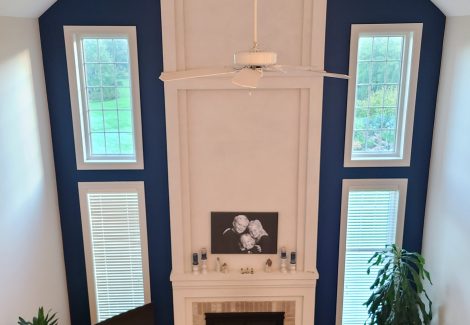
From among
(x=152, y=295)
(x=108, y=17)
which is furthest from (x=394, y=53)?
(x=152, y=295)

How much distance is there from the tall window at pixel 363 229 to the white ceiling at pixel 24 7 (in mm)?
4001

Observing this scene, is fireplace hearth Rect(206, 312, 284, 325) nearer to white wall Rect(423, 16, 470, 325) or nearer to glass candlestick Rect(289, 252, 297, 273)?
glass candlestick Rect(289, 252, 297, 273)

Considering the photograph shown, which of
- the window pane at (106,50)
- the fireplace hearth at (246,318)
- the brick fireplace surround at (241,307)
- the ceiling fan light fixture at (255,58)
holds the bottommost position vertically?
the fireplace hearth at (246,318)

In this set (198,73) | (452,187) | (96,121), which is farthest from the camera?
(96,121)

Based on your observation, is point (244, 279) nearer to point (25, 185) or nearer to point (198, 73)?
point (25, 185)

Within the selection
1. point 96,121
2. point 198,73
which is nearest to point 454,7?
point 198,73

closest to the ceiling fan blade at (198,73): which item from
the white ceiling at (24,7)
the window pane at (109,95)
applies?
the white ceiling at (24,7)

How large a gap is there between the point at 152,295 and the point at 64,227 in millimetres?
1450

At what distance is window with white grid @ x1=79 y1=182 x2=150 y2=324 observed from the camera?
5.51 metres

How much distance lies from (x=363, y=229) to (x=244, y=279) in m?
1.66

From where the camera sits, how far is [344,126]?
5.32 metres

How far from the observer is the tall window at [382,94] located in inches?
201

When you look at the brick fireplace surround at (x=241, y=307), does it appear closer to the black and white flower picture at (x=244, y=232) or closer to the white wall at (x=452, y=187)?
the black and white flower picture at (x=244, y=232)

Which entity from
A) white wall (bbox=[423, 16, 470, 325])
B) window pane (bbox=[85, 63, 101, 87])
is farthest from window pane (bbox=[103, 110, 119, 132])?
white wall (bbox=[423, 16, 470, 325])
